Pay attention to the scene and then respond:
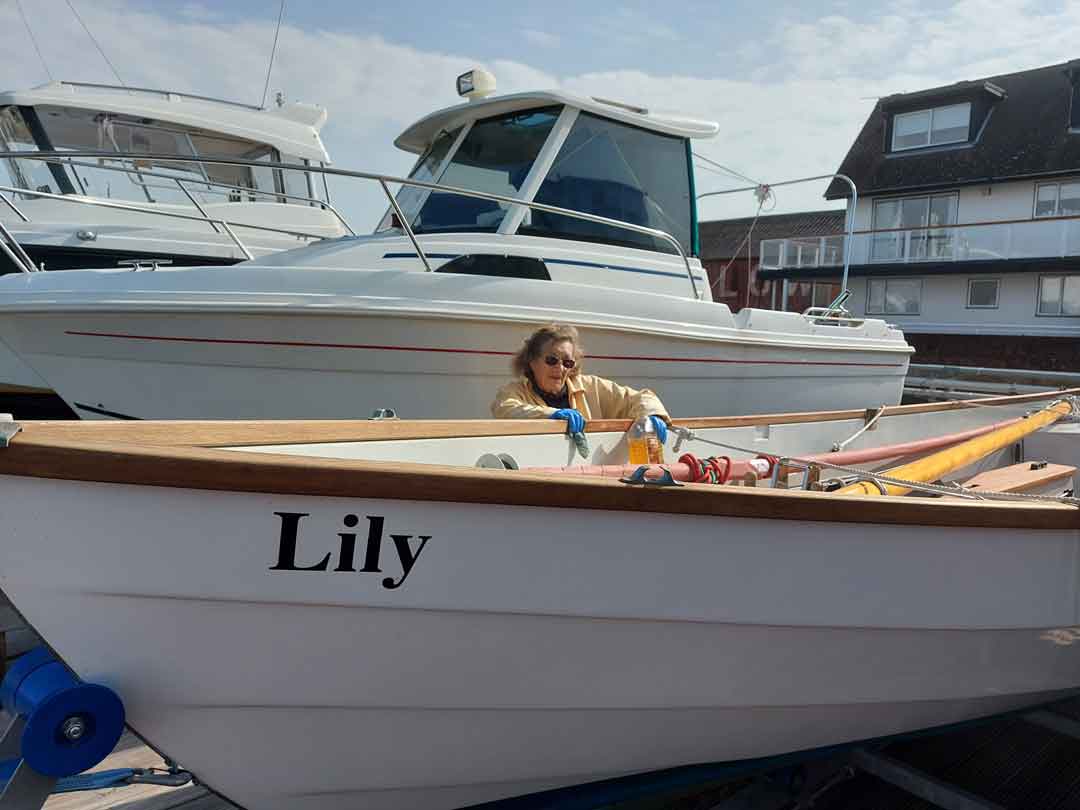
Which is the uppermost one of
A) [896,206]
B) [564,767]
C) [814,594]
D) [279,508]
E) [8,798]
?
[896,206]

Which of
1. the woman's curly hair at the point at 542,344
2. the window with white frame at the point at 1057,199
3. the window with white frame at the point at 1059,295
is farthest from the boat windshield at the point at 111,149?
the window with white frame at the point at 1057,199

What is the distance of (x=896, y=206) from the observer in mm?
22281

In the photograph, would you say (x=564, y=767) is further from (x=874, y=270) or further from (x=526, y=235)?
(x=874, y=270)

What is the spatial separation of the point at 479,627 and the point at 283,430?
87 centimetres

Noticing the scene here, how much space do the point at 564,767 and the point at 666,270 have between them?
12.8 feet

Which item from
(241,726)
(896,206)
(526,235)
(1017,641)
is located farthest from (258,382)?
(896,206)

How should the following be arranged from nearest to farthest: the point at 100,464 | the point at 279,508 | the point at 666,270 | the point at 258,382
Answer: the point at 100,464, the point at 279,508, the point at 258,382, the point at 666,270

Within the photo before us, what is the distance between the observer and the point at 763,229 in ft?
109

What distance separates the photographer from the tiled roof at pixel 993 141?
19.9 m

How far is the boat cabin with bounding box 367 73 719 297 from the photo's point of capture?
5258 millimetres

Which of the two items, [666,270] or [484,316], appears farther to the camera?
[666,270]

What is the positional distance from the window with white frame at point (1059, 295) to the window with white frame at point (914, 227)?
7.40ft

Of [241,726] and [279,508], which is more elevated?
[279,508]

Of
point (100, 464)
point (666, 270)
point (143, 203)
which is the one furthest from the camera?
point (143, 203)
